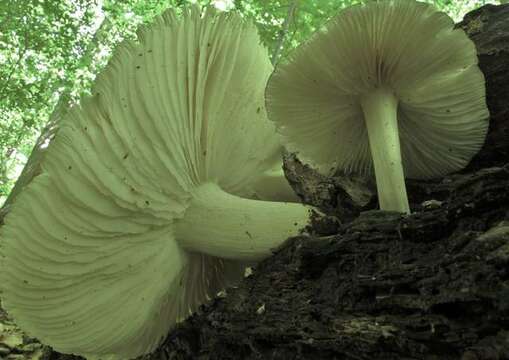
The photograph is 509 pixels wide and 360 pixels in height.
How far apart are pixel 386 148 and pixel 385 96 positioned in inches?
9.9

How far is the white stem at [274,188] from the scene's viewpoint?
2.14 meters

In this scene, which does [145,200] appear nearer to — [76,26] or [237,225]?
[237,225]

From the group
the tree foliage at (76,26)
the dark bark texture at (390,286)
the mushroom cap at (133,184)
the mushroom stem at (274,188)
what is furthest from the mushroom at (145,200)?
the tree foliage at (76,26)

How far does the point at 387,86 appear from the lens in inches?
69.4

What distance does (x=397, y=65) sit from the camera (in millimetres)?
1678

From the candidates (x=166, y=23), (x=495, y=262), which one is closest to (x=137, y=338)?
(x=166, y=23)

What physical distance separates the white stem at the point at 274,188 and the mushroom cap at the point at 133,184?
7.2 inches

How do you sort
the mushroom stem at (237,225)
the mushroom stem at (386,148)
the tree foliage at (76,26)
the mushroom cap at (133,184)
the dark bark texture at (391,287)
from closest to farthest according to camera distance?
1. the dark bark texture at (391,287)
2. the mushroom cap at (133,184)
3. the mushroom stem at (386,148)
4. the mushroom stem at (237,225)
5. the tree foliage at (76,26)

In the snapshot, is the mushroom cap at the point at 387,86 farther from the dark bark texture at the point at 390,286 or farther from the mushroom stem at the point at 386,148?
the dark bark texture at the point at 390,286

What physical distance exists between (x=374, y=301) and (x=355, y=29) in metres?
0.97

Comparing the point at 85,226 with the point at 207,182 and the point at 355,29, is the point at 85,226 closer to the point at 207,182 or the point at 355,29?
the point at 207,182

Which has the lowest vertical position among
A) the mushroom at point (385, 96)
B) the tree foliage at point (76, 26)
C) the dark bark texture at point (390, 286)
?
the dark bark texture at point (390, 286)

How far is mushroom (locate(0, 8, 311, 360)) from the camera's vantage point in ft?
4.86

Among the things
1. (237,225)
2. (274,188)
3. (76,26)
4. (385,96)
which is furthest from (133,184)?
(76,26)
